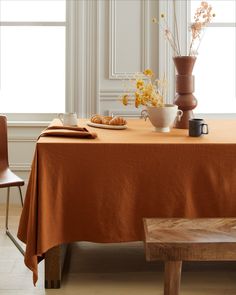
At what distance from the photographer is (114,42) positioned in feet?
17.0

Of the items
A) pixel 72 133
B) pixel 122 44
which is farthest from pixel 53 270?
pixel 122 44

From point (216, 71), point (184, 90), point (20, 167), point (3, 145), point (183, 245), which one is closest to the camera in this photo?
point (183, 245)

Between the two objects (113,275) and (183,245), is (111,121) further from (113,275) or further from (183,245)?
(183,245)

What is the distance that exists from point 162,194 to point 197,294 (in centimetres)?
54

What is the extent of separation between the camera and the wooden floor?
10.4ft

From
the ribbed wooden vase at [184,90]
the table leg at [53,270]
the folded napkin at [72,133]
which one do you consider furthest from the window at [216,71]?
the table leg at [53,270]

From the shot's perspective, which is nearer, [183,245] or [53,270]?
[183,245]

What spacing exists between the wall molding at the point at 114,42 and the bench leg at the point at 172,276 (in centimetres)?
285

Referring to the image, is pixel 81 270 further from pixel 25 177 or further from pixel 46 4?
pixel 46 4

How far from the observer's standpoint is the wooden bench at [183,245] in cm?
248

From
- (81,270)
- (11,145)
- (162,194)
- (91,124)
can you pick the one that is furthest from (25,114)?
(162,194)

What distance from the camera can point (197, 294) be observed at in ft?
10.2

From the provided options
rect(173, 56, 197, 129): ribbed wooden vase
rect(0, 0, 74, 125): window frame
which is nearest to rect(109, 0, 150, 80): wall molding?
rect(0, 0, 74, 125): window frame

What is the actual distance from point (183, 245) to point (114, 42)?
2.98 metres
